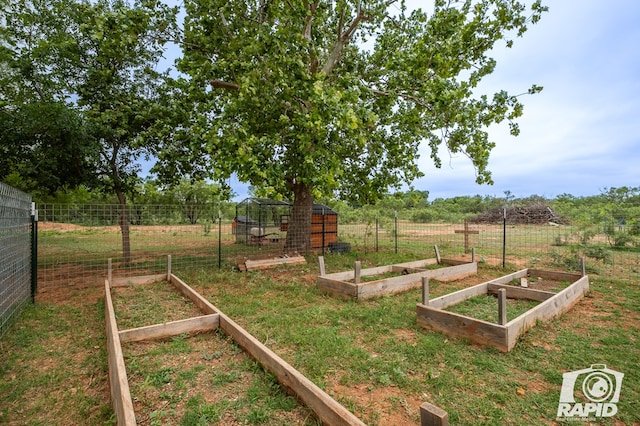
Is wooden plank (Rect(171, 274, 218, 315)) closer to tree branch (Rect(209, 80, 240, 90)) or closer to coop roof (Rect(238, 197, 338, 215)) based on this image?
tree branch (Rect(209, 80, 240, 90))

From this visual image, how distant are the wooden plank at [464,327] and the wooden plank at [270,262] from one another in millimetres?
5164

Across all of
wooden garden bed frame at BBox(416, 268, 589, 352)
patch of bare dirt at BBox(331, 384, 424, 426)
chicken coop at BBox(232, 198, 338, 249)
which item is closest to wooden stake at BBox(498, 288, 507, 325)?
wooden garden bed frame at BBox(416, 268, 589, 352)

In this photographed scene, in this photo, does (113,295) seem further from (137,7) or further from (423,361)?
(137,7)

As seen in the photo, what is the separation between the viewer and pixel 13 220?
4730mm

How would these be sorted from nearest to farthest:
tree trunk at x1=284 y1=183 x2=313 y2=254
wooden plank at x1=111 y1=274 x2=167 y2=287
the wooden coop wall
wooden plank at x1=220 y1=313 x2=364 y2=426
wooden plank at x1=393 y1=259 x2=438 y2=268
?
wooden plank at x1=220 y1=313 x2=364 y2=426, wooden plank at x1=111 y1=274 x2=167 y2=287, wooden plank at x1=393 y1=259 x2=438 y2=268, tree trunk at x1=284 y1=183 x2=313 y2=254, the wooden coop wall

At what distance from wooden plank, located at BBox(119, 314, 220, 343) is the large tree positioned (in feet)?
10.6

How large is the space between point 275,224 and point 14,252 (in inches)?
443

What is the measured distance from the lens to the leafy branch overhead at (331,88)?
6.93 metres

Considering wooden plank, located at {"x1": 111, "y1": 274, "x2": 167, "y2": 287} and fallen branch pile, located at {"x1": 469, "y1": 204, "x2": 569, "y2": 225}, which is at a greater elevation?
fallen branch pile, located at {"x1": 469, "y1": 204, "x2": 569, "y2": 225}

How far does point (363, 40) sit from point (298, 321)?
10092 mm

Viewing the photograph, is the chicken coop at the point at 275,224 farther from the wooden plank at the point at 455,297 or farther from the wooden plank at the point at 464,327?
the wooden plank at the point at 464,327

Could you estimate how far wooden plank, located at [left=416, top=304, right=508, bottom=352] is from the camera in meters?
3.65

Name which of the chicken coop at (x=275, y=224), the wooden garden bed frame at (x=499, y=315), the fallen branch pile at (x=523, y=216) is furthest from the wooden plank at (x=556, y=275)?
the fallen branch pile at (x=523, y=216)

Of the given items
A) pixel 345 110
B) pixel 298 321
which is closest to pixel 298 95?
pixel 345 110
